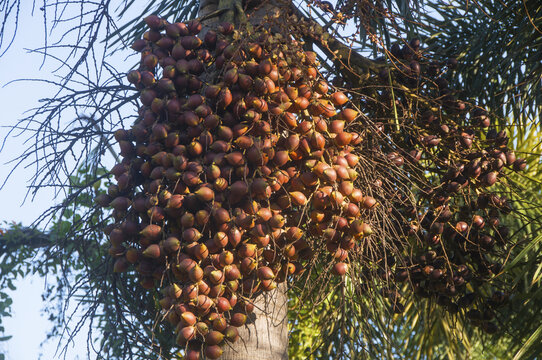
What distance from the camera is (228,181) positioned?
132 cm

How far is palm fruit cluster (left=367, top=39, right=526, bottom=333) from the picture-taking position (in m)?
1.80

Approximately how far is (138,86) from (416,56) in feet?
3.01

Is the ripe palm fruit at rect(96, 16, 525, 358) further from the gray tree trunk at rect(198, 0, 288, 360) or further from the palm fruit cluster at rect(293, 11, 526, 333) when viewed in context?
the palm fruit cluster at rect(293, 11, 526, 333)

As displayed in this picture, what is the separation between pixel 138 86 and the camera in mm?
1511

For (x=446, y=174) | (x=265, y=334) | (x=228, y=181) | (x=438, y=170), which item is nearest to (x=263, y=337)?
(x=265, y=334)

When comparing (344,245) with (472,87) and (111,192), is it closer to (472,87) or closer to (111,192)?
(111,192)

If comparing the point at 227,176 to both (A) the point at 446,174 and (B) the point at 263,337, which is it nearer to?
(B) the point at 263,337

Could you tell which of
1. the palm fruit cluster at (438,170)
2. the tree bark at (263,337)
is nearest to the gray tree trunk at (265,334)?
the tree bark at (263,337)

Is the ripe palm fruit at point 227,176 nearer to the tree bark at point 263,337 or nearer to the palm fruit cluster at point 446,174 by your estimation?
the tree bark at point 263,337

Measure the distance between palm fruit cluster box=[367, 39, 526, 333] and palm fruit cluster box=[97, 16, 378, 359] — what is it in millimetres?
419

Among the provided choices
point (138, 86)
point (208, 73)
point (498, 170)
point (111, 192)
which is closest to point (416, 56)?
point (498, 170)

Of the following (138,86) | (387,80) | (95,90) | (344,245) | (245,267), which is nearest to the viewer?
(245,267)

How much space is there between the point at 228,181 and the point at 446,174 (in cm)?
77

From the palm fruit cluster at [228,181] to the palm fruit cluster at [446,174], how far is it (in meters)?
→ 0.42
